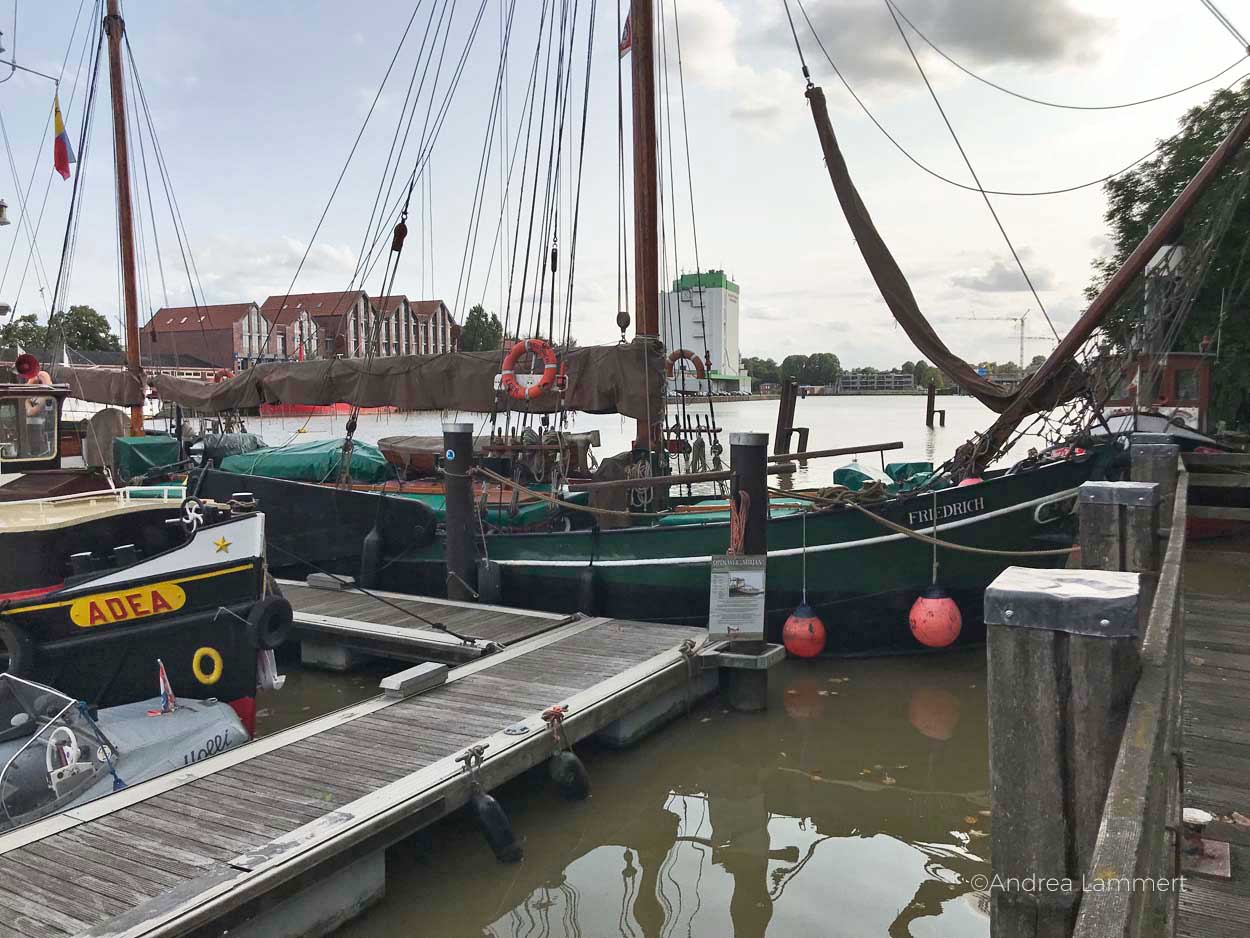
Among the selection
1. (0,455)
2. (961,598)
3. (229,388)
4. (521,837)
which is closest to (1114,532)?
(521,837)

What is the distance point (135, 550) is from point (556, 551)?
440 centimetres

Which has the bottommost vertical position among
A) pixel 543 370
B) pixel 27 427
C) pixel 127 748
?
pixel 127 748

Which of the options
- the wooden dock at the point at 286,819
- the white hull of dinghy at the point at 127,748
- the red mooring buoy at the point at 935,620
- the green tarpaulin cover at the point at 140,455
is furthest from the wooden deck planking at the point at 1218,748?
the green tarpaulin cover at the point at 140,455

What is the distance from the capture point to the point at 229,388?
15195 millimetres

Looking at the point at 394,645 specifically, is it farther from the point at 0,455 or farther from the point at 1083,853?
the point at 1083,853

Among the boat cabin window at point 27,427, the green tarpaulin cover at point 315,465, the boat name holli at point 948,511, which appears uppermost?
the boat cabin window at point 27,427

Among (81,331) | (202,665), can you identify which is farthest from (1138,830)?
(81,331)

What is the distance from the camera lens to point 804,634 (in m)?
9.37

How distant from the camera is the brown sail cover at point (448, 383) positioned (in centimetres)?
1124

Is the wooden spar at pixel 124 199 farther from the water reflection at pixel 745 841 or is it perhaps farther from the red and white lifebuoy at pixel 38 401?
the water reflection at pixel 745 841

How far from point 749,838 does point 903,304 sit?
553 centimetres

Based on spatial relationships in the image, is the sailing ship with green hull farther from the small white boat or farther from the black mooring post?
the small white boat

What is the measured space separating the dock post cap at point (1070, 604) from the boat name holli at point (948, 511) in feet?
25.1

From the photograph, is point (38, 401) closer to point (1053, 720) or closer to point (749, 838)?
point (749, 838)
